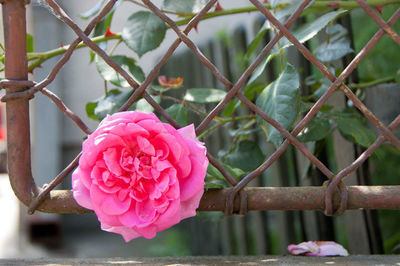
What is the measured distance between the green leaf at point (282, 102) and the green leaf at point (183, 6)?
22cm

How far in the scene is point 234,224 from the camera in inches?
97.3

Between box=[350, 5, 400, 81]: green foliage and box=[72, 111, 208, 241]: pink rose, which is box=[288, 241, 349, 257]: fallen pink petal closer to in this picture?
box=[72, 111, 208, 241]: pink rose

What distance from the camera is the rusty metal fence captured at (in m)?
0.65

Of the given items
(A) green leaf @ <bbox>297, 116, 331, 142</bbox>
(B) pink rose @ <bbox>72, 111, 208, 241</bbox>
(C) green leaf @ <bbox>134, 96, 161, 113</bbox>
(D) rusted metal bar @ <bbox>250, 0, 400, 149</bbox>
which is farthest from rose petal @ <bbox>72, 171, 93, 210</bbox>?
(A) green leaf @ <bbox>297, 116, 331, 142</bbox>

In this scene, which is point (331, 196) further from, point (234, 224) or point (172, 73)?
point (172, 73)

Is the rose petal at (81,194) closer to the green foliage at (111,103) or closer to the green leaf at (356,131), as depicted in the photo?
the green foliage at (111,103)

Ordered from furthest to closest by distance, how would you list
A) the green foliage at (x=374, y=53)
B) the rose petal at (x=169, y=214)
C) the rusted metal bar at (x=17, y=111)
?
the green foliage at (x=374, y=53) → the rusted metal bar at (x=17, y=111) → the rose petal at (x=169, y=214)

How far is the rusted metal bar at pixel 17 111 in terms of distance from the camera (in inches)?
26.4

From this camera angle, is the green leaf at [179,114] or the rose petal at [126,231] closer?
the rose petal at [126,231]

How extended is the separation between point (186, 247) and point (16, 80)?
104 inches

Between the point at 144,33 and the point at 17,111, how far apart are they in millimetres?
270

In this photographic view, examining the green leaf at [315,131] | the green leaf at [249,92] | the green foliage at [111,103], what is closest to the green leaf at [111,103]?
the green foliage at [111,103]

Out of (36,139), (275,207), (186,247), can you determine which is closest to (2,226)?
(36,139)

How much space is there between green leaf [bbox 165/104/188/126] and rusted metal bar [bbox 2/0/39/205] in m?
0.26
